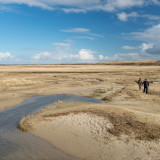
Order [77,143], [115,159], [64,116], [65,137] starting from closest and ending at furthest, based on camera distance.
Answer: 1. [115,159]
2. [77,143]
3. [65,137]
4. [64,116]

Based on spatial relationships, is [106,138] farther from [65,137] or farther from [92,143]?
[65,137]

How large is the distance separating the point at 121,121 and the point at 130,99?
907cm

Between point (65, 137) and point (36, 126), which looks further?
point (36, 126)

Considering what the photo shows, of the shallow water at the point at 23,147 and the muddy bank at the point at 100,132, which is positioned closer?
the shallow water at the point at 23,147

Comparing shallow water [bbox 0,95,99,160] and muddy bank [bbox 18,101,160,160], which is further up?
muddy bank [bbox 18,101,160,160]

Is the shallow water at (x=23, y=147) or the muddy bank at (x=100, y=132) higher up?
the muddy bank at (x=100, y=132)

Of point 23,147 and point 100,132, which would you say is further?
point 100,132

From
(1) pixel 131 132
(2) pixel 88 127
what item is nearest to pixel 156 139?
(1) pixel 131 132

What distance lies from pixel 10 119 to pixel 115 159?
29.7ft

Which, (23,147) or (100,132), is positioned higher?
(100,132)

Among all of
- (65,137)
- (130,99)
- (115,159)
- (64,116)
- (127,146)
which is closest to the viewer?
(115,159)

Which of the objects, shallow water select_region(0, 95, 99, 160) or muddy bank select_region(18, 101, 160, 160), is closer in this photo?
shallow water select_region(0, 95, 99, 160)

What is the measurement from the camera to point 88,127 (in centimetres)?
1148

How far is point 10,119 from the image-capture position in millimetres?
13977
